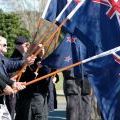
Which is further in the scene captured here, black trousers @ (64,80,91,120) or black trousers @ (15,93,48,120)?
black trousers @ (64,80,91,120)

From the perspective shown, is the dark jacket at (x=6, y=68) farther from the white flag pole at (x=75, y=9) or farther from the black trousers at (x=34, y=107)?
the white flag pole at (x=75, y=9)

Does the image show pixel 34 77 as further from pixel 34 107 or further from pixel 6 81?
pixel 6 81

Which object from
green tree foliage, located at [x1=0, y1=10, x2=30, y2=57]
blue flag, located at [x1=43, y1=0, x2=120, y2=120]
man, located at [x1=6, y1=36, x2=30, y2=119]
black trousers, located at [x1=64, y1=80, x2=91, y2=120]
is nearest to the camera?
blue flag, located at [x1=43, y1=0, x2=120, y2=120]

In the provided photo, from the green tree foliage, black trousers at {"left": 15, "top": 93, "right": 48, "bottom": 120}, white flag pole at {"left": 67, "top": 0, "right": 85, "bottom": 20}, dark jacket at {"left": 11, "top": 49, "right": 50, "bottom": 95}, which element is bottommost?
black trousers at {"left": 15, "top": 93, "right": 48, "bottom": 120}

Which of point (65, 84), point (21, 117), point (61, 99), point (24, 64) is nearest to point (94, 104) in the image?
point (65, 84)

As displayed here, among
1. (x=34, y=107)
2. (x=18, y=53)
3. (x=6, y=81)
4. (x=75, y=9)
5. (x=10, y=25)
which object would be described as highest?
(x=10, y=25)

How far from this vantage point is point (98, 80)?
8.22 meters

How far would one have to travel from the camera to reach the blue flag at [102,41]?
318 inches

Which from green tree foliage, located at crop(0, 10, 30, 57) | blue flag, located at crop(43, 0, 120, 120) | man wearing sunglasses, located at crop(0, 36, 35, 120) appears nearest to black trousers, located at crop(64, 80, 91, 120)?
man wearing sunglasses, located at crop(0, 36, 35, 120)

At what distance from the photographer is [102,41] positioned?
8.09 m

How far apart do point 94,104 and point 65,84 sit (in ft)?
5.60

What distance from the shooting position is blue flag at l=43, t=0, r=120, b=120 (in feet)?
26.5

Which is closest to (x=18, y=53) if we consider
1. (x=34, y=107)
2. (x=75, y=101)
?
(x=34, y=107)

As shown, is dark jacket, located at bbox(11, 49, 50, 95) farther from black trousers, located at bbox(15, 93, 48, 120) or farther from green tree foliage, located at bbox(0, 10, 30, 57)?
green tree foliage, located at bbox(0, 10, 30, 57)
